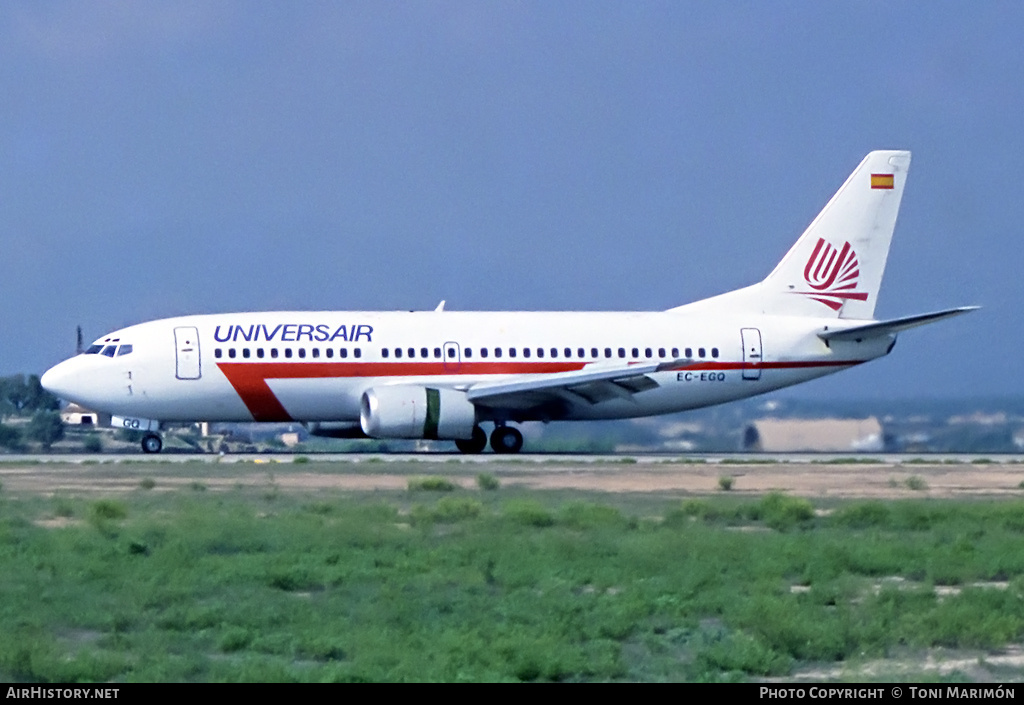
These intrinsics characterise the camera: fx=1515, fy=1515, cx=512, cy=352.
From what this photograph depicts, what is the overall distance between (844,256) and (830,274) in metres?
0.64

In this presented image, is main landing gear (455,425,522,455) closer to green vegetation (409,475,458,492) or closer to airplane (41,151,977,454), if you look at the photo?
airplane (41,151,977,454)

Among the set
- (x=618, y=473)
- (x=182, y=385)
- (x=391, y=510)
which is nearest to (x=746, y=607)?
(x=391, y=510)

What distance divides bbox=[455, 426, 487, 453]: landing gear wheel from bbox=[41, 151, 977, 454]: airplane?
67mm

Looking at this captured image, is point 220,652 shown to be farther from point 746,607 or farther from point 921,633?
point 921,633

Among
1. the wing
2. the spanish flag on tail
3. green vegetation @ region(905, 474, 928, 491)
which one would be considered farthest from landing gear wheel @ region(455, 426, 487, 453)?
the spanish flag on tail

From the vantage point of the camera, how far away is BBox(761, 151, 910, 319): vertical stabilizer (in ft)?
134

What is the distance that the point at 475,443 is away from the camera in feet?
128

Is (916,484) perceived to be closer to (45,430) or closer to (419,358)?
(419,358)

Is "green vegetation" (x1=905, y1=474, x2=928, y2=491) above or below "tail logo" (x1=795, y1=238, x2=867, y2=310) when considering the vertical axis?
below

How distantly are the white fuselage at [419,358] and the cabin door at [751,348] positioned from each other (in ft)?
0.09

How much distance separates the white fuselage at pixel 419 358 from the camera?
36.2m

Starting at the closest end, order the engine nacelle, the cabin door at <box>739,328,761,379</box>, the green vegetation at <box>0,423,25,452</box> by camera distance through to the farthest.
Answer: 1. the engine nacelle
2. the cabin door at <box>739,328,761,379</box>
3. the green vegetation at <box>0,423,25,452</box>

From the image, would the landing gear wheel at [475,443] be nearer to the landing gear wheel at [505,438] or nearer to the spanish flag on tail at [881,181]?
the landing gear wheel at [505,438]

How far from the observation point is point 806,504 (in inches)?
891
